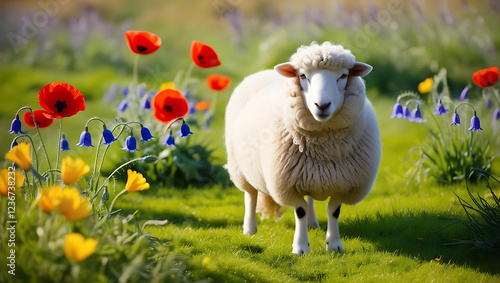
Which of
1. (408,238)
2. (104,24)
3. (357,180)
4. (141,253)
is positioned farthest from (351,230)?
(104,24)

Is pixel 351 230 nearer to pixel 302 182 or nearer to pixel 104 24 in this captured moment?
pixel 302 182

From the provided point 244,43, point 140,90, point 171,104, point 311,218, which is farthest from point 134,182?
point 244,43

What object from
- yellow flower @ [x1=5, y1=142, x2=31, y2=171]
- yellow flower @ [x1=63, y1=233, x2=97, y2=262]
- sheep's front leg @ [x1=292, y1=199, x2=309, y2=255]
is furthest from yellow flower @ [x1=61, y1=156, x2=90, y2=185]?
sheep's front leg @ [x1=292, y1=199, x2=309, y2=255]

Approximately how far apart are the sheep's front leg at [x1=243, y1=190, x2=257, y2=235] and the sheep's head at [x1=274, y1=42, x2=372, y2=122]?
150 cm

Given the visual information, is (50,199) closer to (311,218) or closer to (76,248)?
(76,248)

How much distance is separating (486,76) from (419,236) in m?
1.64

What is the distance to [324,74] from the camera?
3971 millimetres

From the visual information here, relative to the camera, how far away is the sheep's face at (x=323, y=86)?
3869 mm

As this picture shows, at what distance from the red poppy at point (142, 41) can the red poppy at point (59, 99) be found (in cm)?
126

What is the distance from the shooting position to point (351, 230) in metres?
5.08

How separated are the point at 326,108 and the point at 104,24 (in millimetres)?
12649

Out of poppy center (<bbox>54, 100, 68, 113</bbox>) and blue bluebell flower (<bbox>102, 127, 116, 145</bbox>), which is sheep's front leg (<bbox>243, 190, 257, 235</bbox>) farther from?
poppy center (<bbox>54, 100, 68, 113</bbox>)

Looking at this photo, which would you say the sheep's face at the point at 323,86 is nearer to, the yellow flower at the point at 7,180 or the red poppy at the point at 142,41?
the red poppy at the point at 142,41

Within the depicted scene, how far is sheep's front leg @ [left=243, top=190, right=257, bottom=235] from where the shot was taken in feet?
17.0
